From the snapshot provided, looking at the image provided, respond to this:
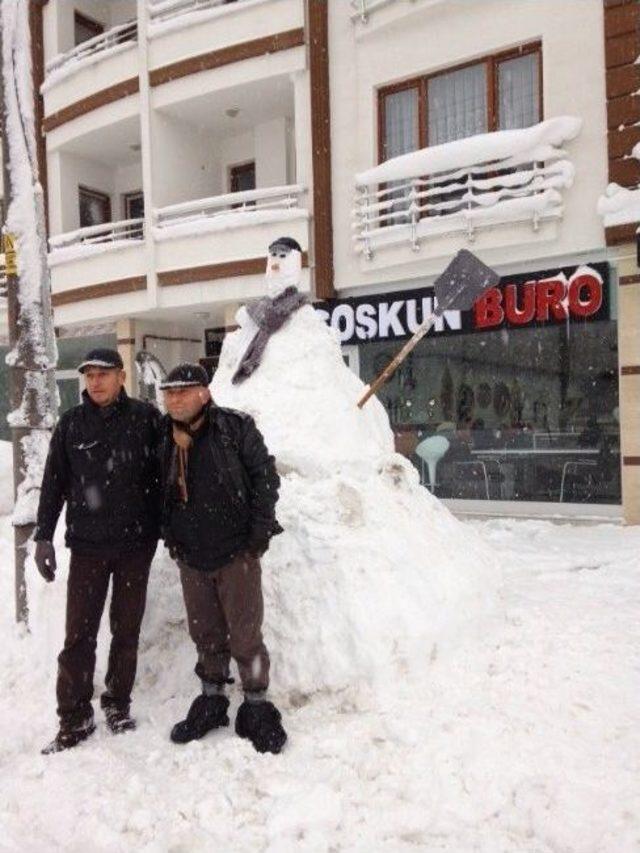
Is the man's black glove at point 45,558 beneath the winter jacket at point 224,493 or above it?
beneath

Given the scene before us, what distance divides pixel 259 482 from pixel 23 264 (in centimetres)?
276

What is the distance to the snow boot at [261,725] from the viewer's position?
11.0ft

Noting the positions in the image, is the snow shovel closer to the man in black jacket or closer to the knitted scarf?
the knitted scarf

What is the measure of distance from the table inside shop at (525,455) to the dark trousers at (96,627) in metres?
7.22

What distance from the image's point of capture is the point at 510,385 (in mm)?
9977

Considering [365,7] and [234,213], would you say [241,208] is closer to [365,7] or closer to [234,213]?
[234,213]

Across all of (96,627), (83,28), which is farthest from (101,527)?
(83,28)

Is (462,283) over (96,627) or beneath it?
over

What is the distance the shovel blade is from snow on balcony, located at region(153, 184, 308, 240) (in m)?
5.63

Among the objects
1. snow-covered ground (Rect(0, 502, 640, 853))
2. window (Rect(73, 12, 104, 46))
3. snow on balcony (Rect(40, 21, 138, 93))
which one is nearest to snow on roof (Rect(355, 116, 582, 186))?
snow on balcony (Rect(40, 21, 138, 93))

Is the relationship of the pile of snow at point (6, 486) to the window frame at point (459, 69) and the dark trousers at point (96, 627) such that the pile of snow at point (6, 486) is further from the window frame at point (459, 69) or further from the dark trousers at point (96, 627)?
the window frame at point (459, 69)

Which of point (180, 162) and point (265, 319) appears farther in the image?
point (180, 162)

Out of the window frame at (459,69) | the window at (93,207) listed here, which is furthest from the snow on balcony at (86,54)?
the window frame at (459,69)

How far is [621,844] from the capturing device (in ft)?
8.63
